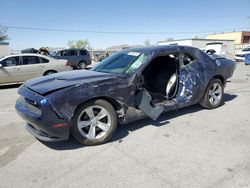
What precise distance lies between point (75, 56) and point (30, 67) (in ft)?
29.5

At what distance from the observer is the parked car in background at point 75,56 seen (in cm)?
1849

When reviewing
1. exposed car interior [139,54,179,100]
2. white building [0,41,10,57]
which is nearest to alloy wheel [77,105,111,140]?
exposed car interior [139,54,179,100]

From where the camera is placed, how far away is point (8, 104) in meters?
6.61

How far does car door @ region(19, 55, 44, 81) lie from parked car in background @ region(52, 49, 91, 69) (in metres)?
8.34

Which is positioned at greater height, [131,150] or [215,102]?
[215,102]

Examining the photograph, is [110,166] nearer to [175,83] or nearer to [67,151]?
[67,151]

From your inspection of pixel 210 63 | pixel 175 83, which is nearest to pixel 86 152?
pixel 175 83

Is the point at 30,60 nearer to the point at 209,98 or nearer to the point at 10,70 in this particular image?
the point at 10,70

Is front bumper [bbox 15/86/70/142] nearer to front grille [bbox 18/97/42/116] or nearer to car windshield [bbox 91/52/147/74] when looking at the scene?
front grille [bbox 18/97/42/116]

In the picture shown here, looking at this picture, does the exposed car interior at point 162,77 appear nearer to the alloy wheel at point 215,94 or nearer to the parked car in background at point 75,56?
the alloy wheel at point 215,94

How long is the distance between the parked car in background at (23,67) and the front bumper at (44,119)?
277 inches

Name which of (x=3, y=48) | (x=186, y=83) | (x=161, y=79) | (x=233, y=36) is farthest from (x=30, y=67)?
(x=233, y=36)

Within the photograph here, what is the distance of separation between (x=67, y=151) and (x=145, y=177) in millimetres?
1368

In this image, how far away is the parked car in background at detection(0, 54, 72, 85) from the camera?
9.53 meters
